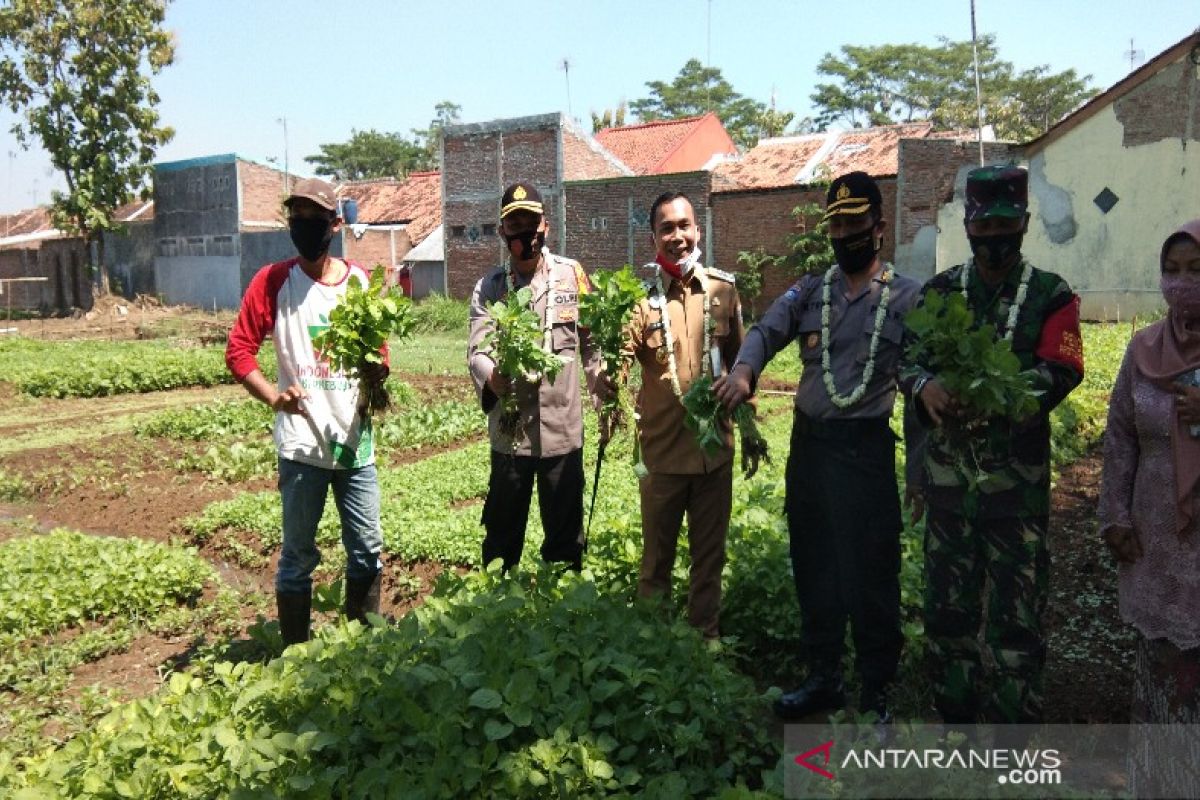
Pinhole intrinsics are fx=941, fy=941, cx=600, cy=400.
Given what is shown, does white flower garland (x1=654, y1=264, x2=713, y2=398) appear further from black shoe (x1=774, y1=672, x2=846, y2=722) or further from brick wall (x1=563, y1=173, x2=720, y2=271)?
brick wall (x1=563, y1=173, x2=720, y2=271)

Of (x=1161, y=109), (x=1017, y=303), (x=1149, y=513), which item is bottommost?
(x=1149, y=513)

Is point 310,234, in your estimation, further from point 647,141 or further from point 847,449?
point 647,141

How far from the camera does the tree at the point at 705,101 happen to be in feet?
189

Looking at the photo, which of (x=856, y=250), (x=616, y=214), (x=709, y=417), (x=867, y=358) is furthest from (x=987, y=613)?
(x=616, y=214)

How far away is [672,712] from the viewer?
315 centimetres

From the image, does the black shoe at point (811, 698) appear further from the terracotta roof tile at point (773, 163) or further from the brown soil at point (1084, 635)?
the terracotta roof tile at point (773, 163)

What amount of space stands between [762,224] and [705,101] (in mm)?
37119

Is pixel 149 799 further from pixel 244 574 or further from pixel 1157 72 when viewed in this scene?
pixel 1157 72

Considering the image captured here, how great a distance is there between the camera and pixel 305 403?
4.50 metres

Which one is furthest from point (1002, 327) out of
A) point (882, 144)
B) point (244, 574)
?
point (882, 144)

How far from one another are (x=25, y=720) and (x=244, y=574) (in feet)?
8.17

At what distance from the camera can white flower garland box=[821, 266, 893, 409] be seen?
12.3ft

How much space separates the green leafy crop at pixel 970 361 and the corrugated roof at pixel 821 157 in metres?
21.8

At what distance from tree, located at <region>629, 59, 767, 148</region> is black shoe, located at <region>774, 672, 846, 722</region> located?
5485 centimetres
